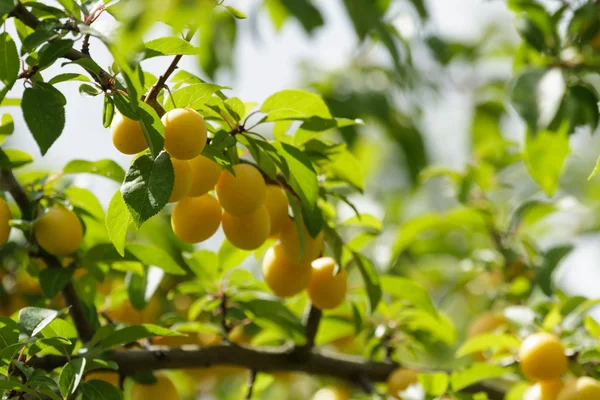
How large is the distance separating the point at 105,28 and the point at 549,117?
0.97m

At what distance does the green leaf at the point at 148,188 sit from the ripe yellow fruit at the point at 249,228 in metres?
0.18

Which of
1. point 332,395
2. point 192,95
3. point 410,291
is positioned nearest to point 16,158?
point 192,95

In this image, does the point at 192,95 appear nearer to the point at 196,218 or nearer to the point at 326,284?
the point at 196,218

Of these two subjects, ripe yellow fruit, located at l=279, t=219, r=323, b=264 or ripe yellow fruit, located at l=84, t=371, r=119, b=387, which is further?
ripe yellow fruit, located at l=84, t=371, r=119, b=387

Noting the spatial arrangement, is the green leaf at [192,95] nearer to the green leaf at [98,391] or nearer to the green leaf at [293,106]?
the green leaf at [293,106]

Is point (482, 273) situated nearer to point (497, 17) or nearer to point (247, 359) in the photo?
point (247, 359)

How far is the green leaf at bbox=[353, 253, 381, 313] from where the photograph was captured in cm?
117

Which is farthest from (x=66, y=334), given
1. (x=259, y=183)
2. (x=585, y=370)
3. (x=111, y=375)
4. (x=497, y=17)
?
(x=497, y=17)

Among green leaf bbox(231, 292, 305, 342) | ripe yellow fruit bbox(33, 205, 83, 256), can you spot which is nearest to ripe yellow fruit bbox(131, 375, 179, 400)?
green leaf bbox(231, 292, 305, 342)

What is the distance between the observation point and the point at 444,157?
12.2ft

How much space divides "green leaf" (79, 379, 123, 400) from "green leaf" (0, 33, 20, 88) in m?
0.40

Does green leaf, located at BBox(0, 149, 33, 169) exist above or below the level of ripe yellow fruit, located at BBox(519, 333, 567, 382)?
below

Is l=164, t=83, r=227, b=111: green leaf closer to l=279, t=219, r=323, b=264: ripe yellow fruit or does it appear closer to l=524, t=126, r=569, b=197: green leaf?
l=279, t=219, r=323, b=264: ripe yellow fruit

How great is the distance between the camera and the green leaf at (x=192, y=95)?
854mm
